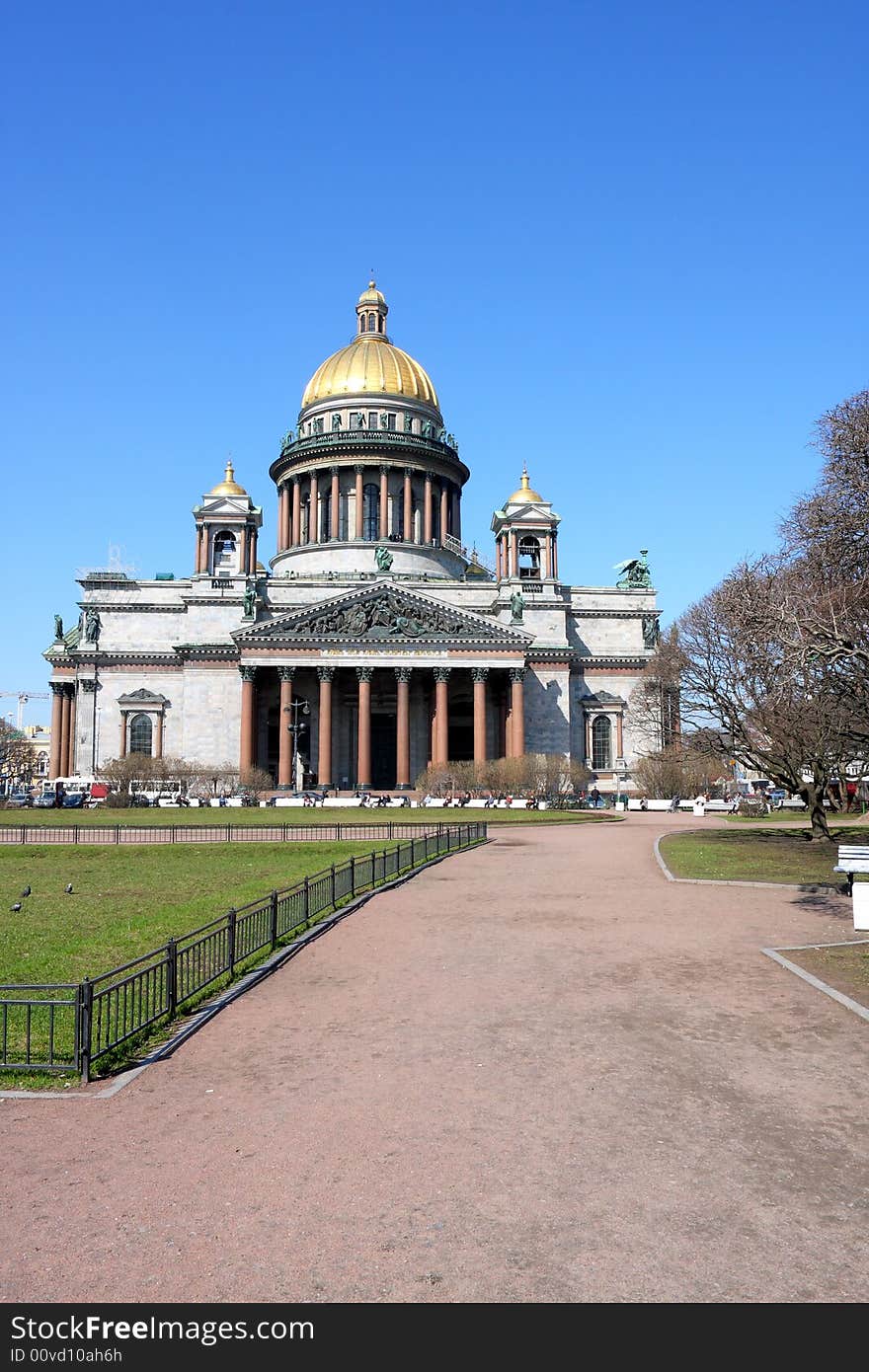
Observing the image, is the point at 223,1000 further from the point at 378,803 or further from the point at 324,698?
the point at 324,698

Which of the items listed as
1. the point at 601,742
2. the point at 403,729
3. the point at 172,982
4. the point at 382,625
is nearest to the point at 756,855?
the point at 172,982

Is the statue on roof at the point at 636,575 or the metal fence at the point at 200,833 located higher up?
the statue on roof at the point at 636,575

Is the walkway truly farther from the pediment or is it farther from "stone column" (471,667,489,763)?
the pediment

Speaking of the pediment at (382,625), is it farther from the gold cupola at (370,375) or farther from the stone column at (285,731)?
the gold cupola at (370,375)

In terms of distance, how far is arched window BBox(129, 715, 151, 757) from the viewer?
81500mm

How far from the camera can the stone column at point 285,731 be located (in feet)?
240

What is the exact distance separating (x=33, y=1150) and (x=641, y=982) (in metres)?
8.88

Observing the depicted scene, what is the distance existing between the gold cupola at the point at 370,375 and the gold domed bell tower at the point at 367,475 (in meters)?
0.12

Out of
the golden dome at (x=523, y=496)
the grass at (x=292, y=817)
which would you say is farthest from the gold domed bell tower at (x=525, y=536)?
the grass at (x=292, y=817)

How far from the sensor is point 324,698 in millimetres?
75375

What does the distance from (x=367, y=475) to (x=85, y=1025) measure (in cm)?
8806

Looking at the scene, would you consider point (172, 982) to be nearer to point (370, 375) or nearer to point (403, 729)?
point (403, 729)

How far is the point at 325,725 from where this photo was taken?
249 ft
